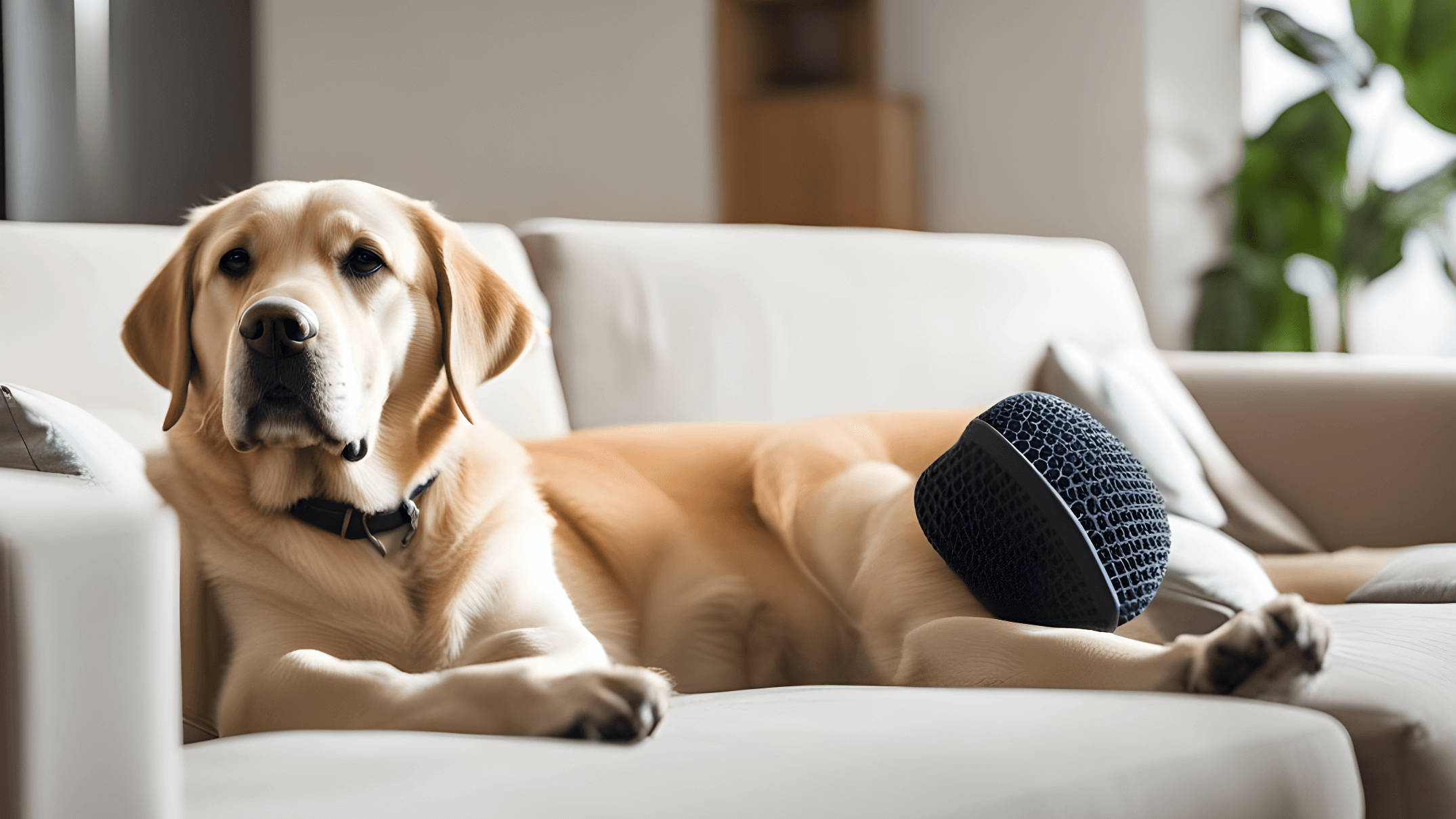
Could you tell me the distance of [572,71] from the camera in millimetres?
4742

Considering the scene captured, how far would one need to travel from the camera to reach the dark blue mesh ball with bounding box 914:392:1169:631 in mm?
1166

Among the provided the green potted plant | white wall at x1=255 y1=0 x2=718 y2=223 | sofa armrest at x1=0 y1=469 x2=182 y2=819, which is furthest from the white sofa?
white wall at x1=255 y1=0 x2=718 y2=223

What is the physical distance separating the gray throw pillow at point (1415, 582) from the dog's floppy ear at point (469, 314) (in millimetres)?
1124

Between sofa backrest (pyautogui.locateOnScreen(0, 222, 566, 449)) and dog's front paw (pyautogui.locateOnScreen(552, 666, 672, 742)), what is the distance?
468mm

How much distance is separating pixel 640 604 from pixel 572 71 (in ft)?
12.2

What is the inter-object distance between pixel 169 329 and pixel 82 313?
251mm

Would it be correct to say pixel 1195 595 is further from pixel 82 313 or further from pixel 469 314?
pixel 82 313

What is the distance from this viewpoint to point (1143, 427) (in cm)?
185

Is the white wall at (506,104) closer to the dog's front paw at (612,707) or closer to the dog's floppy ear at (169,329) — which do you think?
the dog's floppy ear at (169,329)

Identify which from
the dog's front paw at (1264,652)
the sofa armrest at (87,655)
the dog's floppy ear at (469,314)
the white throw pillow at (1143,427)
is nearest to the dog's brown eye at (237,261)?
the dog's floppy ear at (469,314)

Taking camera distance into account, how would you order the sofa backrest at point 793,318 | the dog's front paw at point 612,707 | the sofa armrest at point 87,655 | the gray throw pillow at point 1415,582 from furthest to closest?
the sofa backrest at point 793,318 < the gray throw pillow at point 1415,582 < the dog's front paw at point 612,707 < the sofa armrest at point 87,655

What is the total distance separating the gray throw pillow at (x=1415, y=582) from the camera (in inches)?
61.4

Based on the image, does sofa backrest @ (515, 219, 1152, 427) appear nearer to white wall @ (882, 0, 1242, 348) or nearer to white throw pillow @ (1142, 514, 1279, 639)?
white throw pillow @ (1142, 514, 1279, 639)

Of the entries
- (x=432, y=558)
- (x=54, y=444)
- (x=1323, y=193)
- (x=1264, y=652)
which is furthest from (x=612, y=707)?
(x=1323, y=193)
